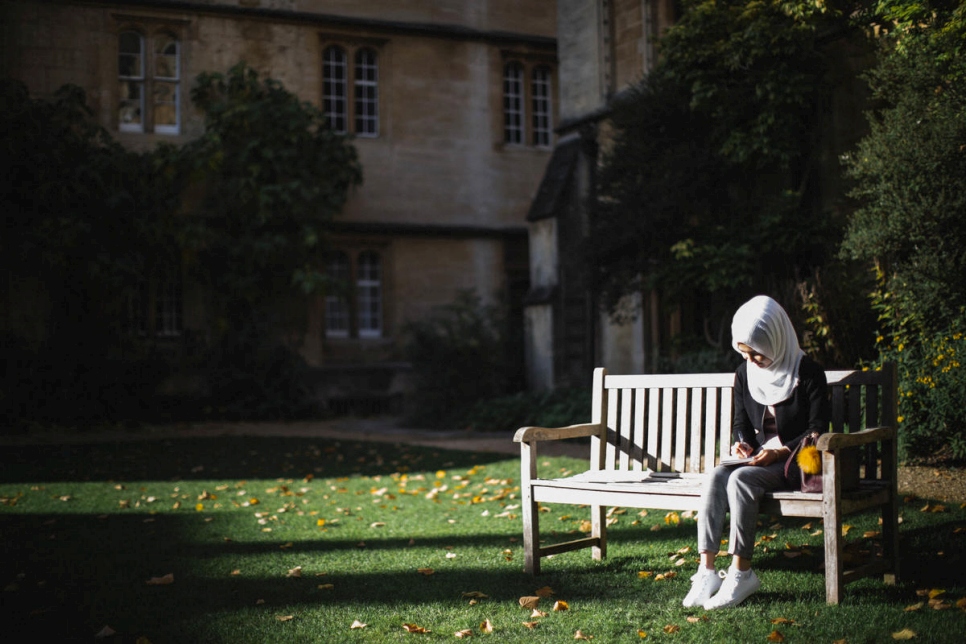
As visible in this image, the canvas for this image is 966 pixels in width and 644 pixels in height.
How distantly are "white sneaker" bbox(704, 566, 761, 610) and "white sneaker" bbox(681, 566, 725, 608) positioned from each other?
4cm

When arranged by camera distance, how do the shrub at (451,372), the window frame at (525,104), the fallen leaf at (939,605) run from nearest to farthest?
the fallen leaf at (939,605) < the shrub at (451,372) < the window frame at (525,104)

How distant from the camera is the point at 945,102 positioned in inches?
312

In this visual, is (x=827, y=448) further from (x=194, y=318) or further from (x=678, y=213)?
(x=194, y=318)

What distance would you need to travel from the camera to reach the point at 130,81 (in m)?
20.3

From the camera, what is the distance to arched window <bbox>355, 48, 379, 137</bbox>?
2202cm

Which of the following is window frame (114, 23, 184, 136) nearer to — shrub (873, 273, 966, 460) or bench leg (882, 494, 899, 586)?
shrub (873, 273, 966, 460)

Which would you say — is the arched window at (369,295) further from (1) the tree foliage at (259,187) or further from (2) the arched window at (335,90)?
(2) the arched window at (335,90)

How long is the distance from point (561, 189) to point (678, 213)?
5.64 metres

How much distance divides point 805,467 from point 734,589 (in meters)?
0.67

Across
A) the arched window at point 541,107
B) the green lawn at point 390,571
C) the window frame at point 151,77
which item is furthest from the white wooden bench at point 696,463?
the arched window at point 541,107

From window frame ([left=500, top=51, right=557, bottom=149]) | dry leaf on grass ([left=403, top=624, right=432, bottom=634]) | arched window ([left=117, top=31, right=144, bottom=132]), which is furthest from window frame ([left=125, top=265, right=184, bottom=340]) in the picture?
dry leaf on grass ([left=403, top=624, right=432, bottom=634])

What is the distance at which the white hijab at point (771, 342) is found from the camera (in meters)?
5.09

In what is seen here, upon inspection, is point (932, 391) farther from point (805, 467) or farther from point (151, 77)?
point (151, 77)

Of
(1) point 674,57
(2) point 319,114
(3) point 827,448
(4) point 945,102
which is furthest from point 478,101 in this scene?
(3) point 827,448
